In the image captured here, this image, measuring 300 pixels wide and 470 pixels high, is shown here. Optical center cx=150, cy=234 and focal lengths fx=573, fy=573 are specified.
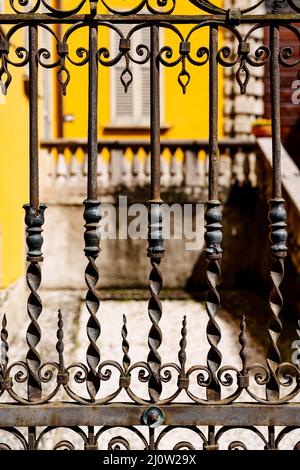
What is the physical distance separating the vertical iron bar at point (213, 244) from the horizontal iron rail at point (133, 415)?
80 millimetres

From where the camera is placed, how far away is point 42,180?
8125mm

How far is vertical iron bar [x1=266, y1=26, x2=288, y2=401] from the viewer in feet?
7.21

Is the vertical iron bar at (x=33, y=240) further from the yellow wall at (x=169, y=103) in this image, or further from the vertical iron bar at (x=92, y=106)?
the yellow wall at (x=169, y=103)

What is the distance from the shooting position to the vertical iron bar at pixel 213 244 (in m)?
2.19

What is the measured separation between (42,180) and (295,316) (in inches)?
157

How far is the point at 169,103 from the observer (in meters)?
10.4

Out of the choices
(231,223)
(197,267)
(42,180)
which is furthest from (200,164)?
(42,180)

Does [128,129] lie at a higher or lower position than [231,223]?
higher

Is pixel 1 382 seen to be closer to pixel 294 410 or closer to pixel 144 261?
pixel 294 410

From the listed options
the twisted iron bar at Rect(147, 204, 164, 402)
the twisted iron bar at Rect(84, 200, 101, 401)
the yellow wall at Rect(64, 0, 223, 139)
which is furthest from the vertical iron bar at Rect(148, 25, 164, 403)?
the yellow wall at Rect(64, 0, 223, 139)

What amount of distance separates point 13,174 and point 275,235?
4.77m

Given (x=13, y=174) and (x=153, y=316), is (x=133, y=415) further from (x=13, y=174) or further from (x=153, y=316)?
(x=13, y=174)

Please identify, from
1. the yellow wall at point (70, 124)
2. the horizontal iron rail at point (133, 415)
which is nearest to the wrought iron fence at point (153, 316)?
the horizontal iron rail at point (133, 415)

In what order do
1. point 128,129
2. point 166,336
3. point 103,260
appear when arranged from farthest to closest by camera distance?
point 128,129 → point 103,260 → point 166,336
